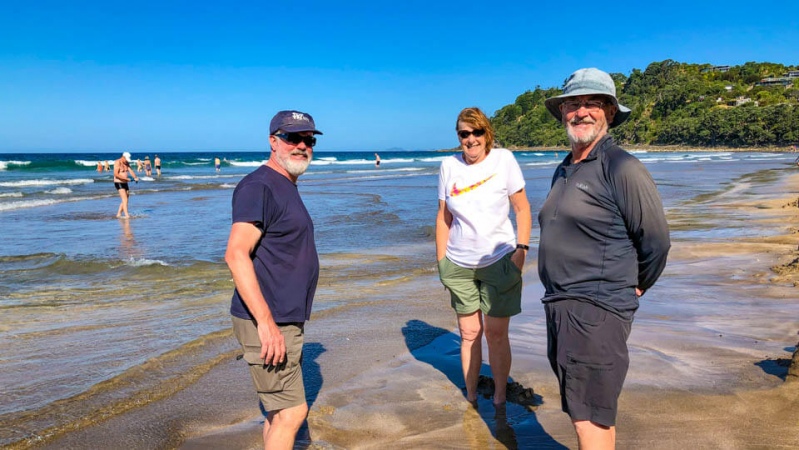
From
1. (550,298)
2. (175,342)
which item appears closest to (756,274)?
(550,298)

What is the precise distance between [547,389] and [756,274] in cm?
465

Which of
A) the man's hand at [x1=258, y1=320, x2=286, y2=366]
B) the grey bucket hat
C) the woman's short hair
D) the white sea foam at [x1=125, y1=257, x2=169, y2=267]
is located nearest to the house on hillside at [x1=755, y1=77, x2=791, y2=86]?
the white sea foam at [x1=125, y1=257, x2=169, y2=267]

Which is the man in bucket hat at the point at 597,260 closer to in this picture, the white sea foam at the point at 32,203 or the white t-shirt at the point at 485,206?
the white t-shirt at the point at 485,206

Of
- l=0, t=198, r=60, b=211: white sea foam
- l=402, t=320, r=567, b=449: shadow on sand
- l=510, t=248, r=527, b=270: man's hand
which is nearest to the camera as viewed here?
l=402, t=320, r=567, b=449: shadow on sand

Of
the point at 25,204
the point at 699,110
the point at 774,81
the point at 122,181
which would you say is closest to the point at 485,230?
the point at 122,181

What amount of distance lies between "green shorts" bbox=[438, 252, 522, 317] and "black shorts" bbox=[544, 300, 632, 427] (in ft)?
3.99

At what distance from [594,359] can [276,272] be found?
4.80ft

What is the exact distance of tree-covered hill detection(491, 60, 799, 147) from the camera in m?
109

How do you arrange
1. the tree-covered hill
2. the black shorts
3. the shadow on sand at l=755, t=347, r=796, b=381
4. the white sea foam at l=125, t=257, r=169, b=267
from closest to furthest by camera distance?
the black shorts
the shadow on sand at l=755, t=347, r=796, b=381
the white sea foam at l=125, t=257, r=169, b=267
the tree-covered hill

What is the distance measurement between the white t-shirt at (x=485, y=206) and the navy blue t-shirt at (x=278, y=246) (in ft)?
4.20

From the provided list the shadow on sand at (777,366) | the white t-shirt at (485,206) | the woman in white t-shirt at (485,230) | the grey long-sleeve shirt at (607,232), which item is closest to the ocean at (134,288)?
the woman in white t-shirt at (485,230)

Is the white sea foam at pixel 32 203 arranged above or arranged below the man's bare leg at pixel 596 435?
below

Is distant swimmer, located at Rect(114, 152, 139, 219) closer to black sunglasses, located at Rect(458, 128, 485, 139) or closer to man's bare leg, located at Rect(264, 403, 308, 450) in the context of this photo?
black sunglasses, located at Rect(458, 128, 485, 139)

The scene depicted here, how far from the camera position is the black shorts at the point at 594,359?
7.93 feet
